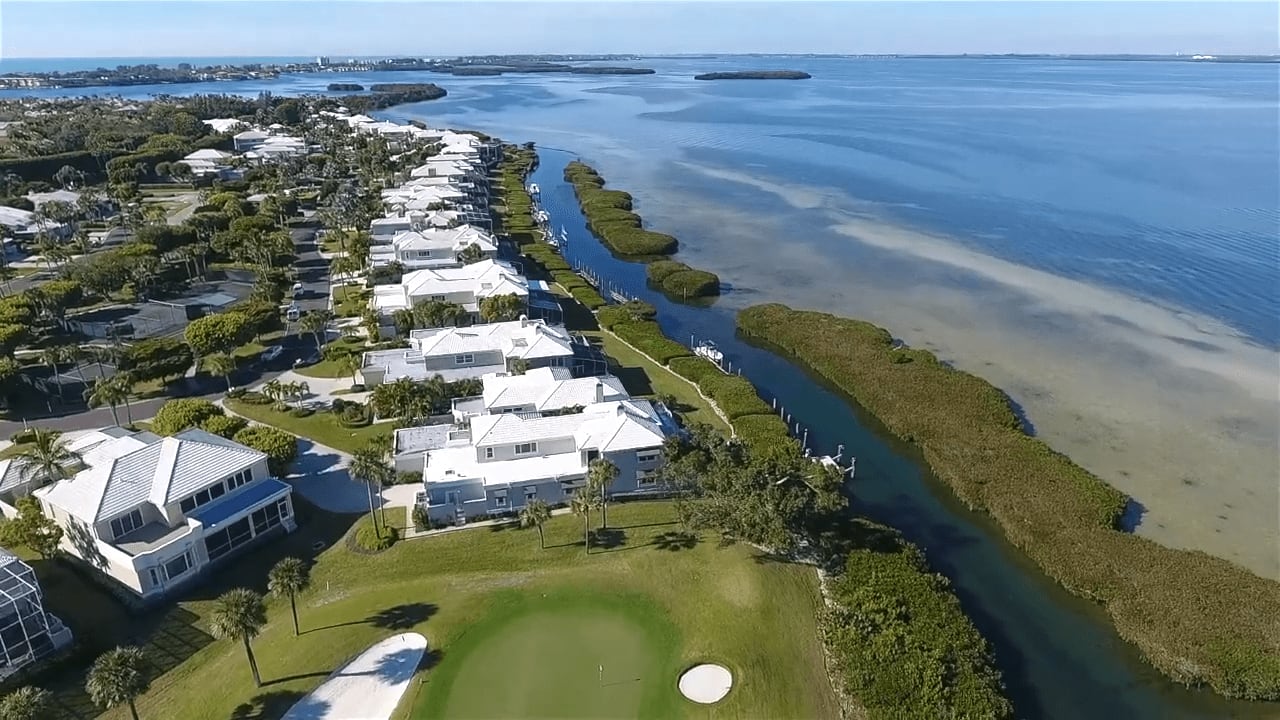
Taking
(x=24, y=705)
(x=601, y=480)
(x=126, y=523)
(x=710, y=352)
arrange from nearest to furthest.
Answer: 1. (x=24, y=705)
2. (x=126, y=523)
3. (x=601, y=480)
4. (x=710, y=352)

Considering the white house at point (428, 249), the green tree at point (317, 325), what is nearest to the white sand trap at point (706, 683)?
the green tree at point (317, 325)

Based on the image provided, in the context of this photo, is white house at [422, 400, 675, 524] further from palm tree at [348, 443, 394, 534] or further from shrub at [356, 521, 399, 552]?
palm tree at [348, 443, 394, 534]

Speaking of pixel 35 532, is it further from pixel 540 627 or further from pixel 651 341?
pixel 651 341

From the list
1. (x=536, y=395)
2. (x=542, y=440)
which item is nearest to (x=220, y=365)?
(x=536, y=395)

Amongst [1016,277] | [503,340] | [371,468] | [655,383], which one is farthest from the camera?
[1016,277]

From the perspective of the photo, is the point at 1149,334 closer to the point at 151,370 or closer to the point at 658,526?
the point at 658,526

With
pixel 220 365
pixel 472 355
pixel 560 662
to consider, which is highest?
pixel 220 365

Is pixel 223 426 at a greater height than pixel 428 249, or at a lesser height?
lesser

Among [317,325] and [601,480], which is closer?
[601,480]
